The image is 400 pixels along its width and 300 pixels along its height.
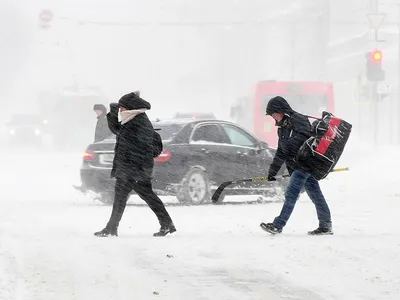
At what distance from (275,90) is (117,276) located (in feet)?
93.5

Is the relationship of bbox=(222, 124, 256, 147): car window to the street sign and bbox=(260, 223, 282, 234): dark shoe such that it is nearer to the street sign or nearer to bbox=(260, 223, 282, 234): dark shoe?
bbox=(260, 223, 282, 234): dark shoe

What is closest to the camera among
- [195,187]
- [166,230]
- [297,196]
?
[166,230]

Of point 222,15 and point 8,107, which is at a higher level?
point 222,15

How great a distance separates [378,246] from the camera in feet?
34.5

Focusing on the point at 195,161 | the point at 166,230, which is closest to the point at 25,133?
the point at 195,161

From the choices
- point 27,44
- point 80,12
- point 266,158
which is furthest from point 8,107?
point 266,158

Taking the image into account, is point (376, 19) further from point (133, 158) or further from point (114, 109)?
point (133, 158)

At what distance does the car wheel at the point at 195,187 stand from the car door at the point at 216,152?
19 cm

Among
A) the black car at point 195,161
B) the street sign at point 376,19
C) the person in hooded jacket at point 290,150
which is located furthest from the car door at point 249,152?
the street sign at point 376,19

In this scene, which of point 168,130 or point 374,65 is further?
point 374,65

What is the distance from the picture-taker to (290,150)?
37.3ft

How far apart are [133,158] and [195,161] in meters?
5.64

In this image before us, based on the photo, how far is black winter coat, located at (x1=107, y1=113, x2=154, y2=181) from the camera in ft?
37.3

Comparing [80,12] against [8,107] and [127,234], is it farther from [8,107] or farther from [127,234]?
[127,234]
